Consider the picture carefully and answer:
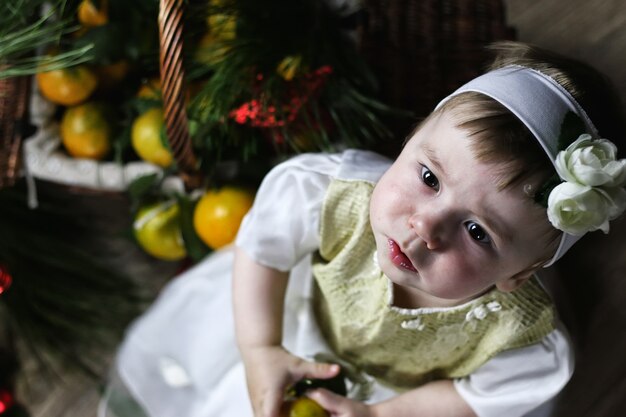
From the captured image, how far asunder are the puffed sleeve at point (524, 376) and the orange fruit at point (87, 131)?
704mm

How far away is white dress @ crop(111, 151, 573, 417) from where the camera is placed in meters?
0.79

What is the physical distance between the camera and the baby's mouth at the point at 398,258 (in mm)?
659

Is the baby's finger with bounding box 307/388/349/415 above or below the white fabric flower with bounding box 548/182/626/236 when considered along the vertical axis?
below

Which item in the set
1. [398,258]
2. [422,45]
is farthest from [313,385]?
[422,45]

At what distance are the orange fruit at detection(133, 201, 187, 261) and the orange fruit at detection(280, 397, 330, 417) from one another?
39 centimetres

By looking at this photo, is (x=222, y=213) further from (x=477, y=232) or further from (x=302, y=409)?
(x=477, y=232)

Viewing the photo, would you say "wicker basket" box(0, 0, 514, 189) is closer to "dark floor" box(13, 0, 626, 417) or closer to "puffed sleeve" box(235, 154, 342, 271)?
"dark floor" box(13, 0, 626, 417)

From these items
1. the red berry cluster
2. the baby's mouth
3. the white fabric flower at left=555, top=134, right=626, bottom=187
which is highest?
the white fabric flower at left=555, top=134, right=626, bottom=187

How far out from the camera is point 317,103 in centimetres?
99

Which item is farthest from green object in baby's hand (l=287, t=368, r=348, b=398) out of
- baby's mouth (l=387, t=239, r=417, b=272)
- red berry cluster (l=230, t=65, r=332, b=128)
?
red berry cluster (l=230, t=65, r=332, b=128)

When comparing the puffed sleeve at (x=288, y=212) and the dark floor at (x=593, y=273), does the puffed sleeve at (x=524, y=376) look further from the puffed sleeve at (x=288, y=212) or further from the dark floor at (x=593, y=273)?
the puffed sleeve at (x=288, y=212)

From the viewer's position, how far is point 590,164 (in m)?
0.55

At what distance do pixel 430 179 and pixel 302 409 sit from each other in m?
0.34

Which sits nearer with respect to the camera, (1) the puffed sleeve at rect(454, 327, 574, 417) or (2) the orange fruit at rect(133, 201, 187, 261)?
(1) the puffed sleeve at rect(454, 327, 574, 417)
